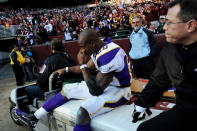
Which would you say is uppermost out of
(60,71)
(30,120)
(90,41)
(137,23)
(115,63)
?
(137,23)

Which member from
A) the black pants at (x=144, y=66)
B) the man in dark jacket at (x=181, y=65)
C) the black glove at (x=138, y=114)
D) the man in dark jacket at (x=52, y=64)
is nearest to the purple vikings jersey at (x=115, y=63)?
the black glove at (x=138, y=114)

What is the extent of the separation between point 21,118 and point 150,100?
2.40 meters

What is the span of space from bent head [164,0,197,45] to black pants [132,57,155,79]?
2.88 metres

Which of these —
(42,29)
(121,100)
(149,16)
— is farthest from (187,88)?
(42,29)

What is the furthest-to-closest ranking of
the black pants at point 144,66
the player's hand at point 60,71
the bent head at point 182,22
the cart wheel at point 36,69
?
1. the cart wheel at point 36,69
2. the black pants at point 144,66
3. the player's hand at point 60,71
4. the bent head at point 182,22

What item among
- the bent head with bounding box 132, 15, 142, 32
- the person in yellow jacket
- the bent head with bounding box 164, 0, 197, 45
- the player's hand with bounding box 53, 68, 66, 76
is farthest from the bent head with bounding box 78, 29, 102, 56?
the person in yellow jacket

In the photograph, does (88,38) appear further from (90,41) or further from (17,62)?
(17,62)

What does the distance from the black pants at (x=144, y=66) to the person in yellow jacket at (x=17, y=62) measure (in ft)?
16.5

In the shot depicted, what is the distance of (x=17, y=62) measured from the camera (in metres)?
7.48

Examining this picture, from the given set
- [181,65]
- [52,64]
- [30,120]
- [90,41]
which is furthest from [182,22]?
[30,120]

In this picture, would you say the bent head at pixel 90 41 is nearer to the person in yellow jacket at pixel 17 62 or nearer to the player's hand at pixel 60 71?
the player's hand at pixel 60 71

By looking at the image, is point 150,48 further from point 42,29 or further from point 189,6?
point 42,29

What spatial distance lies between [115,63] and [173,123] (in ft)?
3.18

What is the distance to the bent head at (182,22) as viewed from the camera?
4.57ft
